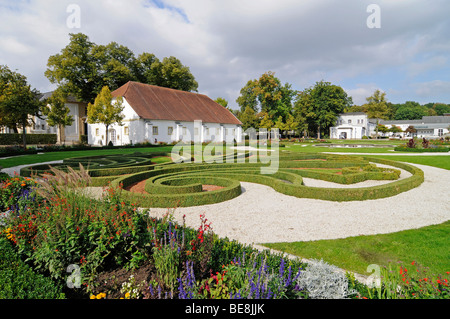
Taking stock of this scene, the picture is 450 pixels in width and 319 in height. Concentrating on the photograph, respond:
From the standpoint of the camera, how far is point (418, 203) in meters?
8.40

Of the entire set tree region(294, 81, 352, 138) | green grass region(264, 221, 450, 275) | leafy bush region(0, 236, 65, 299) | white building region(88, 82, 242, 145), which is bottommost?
green grass region(264, 221, 450, 275)

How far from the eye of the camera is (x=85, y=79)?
4097 centimetres

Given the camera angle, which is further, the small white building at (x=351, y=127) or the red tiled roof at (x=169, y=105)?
the small white building at (x=351, y=127)

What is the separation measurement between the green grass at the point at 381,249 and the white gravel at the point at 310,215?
333 mm

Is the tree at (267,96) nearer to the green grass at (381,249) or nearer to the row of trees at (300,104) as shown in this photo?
the row of trees at (300,104)

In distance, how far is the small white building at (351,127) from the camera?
7081 centimetres

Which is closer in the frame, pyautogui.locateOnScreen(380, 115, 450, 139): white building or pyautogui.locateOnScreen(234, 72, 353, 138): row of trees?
pyautogui.locateOnScreen(234, 72, 353, 138): row of trees

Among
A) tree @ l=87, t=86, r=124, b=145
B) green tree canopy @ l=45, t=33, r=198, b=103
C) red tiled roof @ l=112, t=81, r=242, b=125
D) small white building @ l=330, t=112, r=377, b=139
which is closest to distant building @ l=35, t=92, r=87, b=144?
green tree canopy @ l=45, t=33, r=198, b=103

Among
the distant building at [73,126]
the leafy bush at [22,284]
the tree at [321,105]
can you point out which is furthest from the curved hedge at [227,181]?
the tree at [321,105]

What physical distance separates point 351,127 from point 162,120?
56.5 m

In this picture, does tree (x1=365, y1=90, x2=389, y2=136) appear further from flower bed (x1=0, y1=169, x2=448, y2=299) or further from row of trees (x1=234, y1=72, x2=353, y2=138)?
flower bed (x1=0, y1=169, x2=448, y2=299)

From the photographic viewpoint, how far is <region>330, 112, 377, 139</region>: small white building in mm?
70812

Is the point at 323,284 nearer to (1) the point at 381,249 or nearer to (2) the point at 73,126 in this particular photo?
(1) the point at 381,249
